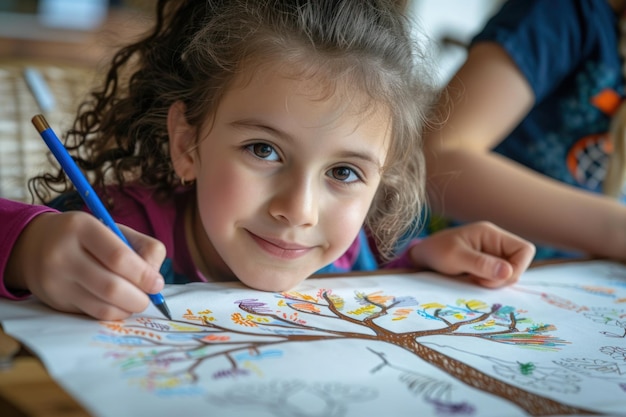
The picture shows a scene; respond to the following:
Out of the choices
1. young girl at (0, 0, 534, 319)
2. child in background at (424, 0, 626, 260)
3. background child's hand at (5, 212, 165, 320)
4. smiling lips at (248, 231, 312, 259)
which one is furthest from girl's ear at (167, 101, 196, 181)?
child in background at (424, 0, 626, 260)

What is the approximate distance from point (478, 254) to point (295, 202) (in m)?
0.26

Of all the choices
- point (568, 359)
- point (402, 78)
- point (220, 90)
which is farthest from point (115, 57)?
point (568, 359)

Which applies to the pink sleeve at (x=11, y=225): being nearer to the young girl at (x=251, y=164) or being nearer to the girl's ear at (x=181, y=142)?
the young girl at (x=251, y=164)

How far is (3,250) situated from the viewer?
0.61 m

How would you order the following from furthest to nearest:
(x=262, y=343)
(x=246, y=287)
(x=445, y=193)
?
1. (x=445, y=193)
2. (x=246, y=287)
3. (x=262, y=343)

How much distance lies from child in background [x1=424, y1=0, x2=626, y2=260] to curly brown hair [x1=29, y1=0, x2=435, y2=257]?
0.18 m

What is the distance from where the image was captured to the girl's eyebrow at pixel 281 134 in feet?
2.25

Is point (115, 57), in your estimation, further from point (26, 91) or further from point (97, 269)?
point (97, 269)

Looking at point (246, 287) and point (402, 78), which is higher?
point (402, 78)

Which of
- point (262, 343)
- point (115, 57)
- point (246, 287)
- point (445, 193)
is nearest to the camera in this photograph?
point (262, 343)

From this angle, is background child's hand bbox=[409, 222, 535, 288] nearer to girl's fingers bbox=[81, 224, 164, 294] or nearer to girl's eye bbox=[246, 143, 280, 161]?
girl's eye bbox=[246, 143, 280, 161]

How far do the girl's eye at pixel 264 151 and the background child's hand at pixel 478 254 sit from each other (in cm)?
26

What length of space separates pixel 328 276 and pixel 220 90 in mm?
224

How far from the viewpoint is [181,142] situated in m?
0.81
